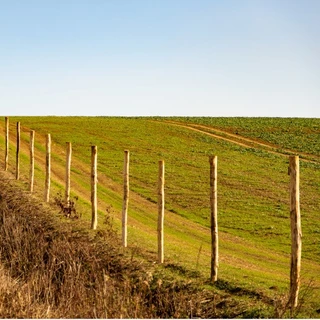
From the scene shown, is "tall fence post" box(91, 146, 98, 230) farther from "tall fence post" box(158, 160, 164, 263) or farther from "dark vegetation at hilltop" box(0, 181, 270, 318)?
"tall fence post" box(158, 160, 164, 263)

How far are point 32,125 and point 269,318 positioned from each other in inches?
2179

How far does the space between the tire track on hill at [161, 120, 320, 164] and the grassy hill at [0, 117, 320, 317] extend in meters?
0.12

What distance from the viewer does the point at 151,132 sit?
64.2 m

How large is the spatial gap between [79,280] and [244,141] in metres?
50.0

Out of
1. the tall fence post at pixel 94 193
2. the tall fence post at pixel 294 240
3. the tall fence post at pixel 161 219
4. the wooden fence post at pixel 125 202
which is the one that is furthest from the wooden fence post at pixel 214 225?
the tall fence post at pixel 94 193

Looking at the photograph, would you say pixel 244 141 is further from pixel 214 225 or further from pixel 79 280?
pixel 79 280

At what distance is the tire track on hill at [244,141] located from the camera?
56031 mm

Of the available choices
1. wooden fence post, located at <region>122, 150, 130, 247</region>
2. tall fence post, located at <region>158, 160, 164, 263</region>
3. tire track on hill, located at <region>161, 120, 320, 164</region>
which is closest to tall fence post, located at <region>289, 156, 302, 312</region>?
tall fence post, located at <region>158, 160, 164, 263</region>

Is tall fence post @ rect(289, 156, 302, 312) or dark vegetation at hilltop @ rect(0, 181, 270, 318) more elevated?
tall fence post @ rect(289, 156, 302, 312)

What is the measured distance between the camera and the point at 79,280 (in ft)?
48.9

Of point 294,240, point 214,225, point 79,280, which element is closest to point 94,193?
point 79,280

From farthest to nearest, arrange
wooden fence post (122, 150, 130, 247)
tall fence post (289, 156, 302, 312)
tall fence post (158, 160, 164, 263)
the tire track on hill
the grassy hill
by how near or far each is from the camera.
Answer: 1. the tire track on hill
2. the grassy hill
3. wooden fence post (122, 150, 130, 247)
4. tall fence post (158, 160, 164, 263)
5. tall fence post (289, 156, 302, 312)

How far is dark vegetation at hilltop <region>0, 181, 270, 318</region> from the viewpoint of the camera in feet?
40.0

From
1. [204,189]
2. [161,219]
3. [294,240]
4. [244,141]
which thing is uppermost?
[244,141]
